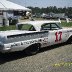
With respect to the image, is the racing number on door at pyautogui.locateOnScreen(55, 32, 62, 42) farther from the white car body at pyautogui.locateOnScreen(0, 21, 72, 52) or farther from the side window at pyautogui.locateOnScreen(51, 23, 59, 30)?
the side window at pyautogui.locateOnScreen(51, 23, 59, 30)

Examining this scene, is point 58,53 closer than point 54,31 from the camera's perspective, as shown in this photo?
Yes

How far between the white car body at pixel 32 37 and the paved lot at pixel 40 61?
1.49 feet

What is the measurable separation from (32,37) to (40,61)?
3.82 feet

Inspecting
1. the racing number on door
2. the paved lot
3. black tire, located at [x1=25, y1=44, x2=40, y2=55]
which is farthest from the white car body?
the paved lot

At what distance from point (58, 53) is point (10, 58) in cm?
203

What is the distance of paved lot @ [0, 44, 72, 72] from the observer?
6.72 meters

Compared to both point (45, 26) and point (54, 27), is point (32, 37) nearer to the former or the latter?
point (45, 26)

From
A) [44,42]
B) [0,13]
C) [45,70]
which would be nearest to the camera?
[45,70]

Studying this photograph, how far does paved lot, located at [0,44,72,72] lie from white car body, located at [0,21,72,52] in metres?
0.45

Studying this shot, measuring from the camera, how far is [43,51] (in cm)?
930

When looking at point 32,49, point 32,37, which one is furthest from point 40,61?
point 32,37

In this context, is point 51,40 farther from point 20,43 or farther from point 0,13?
point 0,13

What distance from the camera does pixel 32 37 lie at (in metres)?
8.31

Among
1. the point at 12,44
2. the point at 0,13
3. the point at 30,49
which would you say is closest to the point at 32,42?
the point at 30,49
